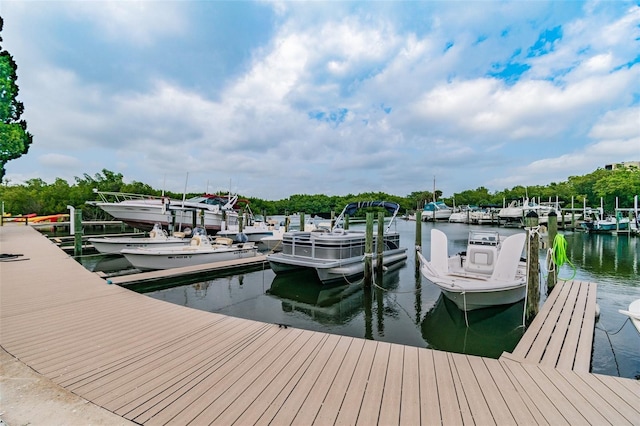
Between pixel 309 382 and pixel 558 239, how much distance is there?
28.0ft

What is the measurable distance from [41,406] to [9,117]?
2004cm

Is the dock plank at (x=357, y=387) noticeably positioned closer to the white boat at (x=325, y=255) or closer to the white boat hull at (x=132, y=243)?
the white boat at (x=325, y=255)

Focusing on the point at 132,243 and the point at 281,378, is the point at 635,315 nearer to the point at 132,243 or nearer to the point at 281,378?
the point at 281,378

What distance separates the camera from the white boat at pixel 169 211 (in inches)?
699

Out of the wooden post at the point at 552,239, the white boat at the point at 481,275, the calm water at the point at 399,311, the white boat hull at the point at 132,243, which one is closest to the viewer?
the calm water at the point at 399,311

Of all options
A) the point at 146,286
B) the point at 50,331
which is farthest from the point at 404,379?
the point at 146,286

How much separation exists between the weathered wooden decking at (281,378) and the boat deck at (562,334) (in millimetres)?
556

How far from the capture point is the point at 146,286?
30.3 feet

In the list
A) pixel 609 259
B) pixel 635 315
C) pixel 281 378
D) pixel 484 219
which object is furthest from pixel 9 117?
pixel 484 219

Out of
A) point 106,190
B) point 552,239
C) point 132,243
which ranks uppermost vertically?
point 106,190

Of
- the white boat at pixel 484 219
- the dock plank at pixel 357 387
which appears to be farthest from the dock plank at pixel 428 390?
the white boat at pixel 484 219

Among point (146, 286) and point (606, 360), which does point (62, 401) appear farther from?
point (606, 360)

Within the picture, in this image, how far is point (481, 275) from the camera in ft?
24.6

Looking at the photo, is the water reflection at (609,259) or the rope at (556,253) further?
the water reflection at (609,259)
